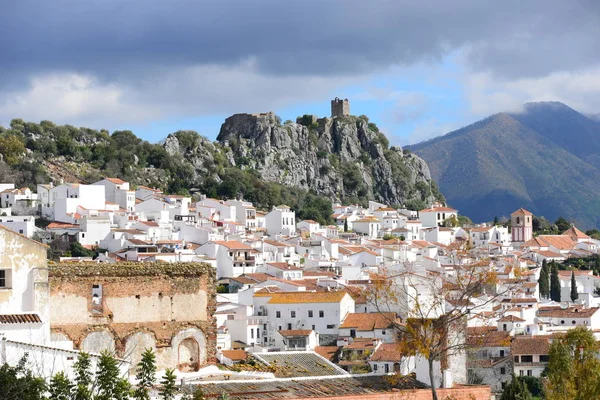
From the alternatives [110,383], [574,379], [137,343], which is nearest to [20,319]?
[137,343]

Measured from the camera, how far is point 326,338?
2173 inches

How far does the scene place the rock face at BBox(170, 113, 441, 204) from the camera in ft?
411

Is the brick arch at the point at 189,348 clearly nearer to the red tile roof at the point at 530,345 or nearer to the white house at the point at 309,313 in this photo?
the white house at the point at 309,313

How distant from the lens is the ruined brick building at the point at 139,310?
2197cm

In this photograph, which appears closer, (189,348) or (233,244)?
(189,348)

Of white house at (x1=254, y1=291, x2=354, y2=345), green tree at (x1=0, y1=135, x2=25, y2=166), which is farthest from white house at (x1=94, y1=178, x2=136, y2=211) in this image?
white house at (x1=254, y1=291, x2=354, y2=345)

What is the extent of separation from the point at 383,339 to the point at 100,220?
30.7 meters

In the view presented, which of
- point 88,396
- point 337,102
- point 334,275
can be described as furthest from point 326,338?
point 337,102

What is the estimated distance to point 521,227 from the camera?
11256 cm

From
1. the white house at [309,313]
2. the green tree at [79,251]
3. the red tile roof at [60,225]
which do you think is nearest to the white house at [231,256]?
the green tree at [79,251]

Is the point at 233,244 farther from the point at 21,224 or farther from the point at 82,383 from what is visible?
the point at 82,383

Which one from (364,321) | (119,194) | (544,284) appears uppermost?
(119,194)

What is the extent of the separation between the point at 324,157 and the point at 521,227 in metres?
27.0

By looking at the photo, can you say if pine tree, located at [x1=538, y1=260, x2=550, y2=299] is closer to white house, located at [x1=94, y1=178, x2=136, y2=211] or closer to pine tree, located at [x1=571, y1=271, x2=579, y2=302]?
pine tree, located at [x1=571, y1=271, x2=579, y2=302]
